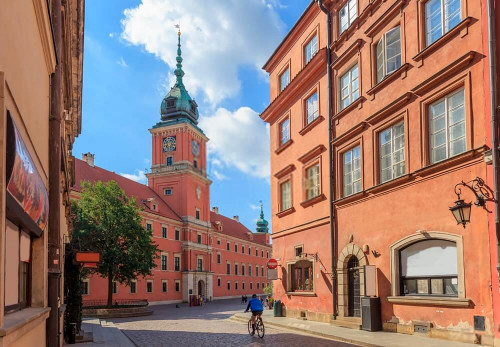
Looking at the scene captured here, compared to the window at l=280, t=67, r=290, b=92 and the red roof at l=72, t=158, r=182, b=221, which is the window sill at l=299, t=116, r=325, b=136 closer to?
the window at l=280, t=67, r=290, b=92

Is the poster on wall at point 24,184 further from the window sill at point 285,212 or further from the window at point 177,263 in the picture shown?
the window at point 177,263

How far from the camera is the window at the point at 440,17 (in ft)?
47.4

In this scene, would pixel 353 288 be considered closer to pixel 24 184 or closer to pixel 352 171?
pixel 352 171

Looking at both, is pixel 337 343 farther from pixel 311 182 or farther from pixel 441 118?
pixel 311 182

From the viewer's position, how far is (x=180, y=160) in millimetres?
68875

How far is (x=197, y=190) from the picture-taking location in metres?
72.3

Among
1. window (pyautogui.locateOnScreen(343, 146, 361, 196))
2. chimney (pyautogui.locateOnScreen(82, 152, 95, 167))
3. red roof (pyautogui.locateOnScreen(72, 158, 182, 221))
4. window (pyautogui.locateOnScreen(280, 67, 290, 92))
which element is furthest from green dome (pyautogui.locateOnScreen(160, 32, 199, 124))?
window (pyautogui.locateOnScreen(343, 146, 361, 196))

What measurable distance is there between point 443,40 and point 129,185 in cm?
5521

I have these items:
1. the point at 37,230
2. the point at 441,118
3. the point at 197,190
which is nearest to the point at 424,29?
the point at 441,118

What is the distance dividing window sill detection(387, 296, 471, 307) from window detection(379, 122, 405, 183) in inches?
153

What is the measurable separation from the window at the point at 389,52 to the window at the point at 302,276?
945 centimetres

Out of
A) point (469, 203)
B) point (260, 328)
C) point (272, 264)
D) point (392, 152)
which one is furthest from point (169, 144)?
point (469, 203)

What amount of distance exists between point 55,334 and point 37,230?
305cm

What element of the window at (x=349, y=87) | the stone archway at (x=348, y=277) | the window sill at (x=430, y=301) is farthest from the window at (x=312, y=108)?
the window sill at (x=430, y=301)
